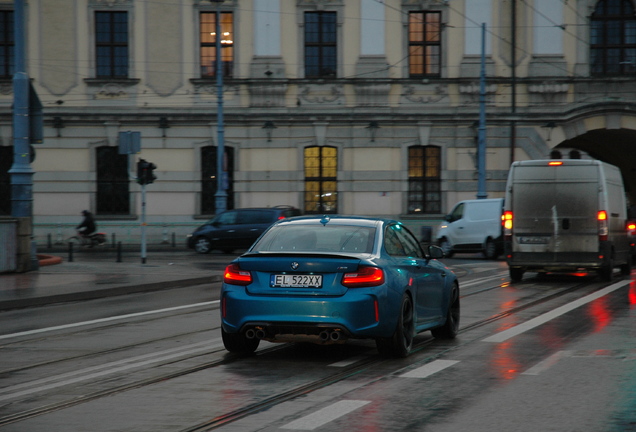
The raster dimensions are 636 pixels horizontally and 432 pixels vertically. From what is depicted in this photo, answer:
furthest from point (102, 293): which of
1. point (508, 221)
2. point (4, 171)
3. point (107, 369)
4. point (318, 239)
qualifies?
point (4, 171)

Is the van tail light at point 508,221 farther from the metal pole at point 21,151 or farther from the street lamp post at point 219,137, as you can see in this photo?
the street lamp post at point 219,137

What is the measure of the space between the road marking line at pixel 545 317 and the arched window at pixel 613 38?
2149 cm

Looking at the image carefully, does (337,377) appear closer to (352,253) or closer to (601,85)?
(352,253)

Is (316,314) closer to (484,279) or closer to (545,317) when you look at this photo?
(545,317)

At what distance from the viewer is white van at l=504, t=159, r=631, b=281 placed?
20234mm

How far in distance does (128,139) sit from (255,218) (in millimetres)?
7906

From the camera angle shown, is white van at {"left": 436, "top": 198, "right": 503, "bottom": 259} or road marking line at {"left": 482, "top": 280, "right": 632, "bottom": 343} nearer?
road marking line at {"left": 482, "top": 280, "right": 632, "bottom": 343}

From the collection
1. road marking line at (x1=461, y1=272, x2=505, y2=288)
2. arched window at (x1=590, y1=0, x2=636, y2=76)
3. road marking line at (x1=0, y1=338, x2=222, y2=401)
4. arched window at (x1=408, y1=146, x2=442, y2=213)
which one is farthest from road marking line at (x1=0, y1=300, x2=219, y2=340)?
arched window at (x1=590, y1=0, x2=636, y2=76)

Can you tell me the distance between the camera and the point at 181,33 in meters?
38.5

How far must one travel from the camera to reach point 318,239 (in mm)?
9781

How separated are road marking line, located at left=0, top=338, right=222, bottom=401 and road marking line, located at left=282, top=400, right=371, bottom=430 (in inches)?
93.8

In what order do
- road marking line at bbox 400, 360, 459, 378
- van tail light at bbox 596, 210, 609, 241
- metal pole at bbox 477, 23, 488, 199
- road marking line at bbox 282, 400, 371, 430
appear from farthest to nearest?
1. metal pole at bbox 477, 23, 488, 199
2. van tail light at bbox 596, 210, 609, 241
3. road marking line at bbox 400, 360, 459, 378
4. road marking line at bbox 282, 400, 371, 430

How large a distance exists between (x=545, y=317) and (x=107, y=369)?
6.78 m

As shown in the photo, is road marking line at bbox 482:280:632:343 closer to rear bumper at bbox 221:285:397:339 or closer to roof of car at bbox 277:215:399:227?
roof of car at bbox 277:215:399:227
